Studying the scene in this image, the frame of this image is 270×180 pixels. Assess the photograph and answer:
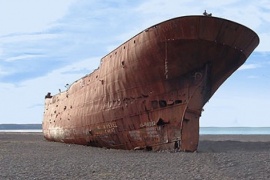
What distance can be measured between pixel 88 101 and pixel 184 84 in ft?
17.5

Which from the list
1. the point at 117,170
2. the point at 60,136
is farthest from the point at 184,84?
the point at 60,136

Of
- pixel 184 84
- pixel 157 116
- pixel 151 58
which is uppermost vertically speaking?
pixel 151 58

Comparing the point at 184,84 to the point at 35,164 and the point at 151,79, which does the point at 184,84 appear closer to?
the point at 151,79

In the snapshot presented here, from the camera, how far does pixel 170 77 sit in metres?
12.8

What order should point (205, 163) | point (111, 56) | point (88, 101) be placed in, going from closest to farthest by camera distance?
1. point (205, 163)
2. point (111, 56)
3. point (88, 101)

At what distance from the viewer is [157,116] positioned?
1280 cm

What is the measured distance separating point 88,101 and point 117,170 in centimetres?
828

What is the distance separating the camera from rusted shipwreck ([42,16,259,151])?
12172mm

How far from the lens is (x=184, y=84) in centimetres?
1269

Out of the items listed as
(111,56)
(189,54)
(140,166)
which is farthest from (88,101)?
(140,166)

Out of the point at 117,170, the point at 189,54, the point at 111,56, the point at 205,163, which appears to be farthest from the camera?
the point at 111,56

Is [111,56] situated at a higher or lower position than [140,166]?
higher

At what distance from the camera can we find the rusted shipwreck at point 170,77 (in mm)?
12172

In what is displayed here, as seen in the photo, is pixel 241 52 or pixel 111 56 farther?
pixel 111 56
